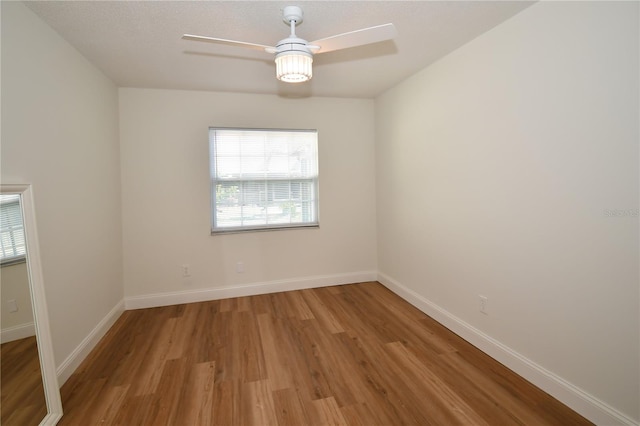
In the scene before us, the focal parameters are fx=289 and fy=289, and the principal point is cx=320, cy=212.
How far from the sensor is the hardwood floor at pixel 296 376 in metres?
1.71

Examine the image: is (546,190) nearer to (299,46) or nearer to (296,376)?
(299,46)

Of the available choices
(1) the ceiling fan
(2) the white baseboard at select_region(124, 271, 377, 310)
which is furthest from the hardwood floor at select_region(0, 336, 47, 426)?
(1) the ceiling fan

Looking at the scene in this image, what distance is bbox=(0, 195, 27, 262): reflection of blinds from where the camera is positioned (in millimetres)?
1517

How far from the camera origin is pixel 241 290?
357 centimetres

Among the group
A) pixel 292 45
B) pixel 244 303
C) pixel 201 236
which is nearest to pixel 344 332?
pixel 244 303

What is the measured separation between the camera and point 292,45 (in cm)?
169

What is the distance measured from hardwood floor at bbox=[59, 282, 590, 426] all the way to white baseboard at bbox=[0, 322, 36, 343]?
57 cm

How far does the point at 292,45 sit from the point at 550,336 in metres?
2.42

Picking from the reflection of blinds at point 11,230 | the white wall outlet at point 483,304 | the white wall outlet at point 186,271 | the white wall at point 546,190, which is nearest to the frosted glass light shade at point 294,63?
the white wall at point 546,190

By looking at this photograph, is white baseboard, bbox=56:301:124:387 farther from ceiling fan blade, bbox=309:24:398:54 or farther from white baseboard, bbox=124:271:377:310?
ceiling fan blade, bbox=309:24:398:54

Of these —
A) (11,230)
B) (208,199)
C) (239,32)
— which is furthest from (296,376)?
(239,32)

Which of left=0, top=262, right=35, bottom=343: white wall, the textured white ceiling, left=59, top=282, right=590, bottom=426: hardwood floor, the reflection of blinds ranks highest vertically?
the textured white ceiling

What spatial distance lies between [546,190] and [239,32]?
2322mm

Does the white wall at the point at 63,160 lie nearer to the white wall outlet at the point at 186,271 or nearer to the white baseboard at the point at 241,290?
the white baseboard at the point at 241,290
